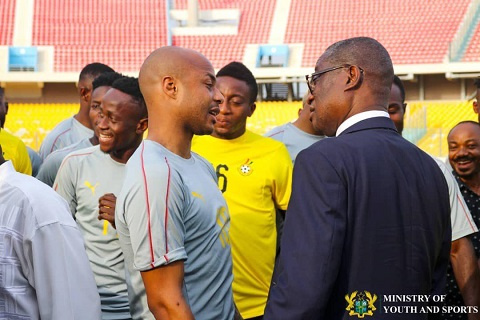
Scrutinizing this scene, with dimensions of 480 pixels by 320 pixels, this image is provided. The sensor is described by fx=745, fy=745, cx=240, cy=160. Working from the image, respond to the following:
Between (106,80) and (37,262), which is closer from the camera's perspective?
(37,262)

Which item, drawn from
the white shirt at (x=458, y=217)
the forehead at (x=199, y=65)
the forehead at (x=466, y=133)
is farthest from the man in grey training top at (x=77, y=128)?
the forehead at (x=199, y=65)

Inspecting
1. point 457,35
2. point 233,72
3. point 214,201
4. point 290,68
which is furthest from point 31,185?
point 457,35

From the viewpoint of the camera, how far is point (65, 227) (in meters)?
2.41

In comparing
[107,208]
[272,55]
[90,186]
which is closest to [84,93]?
[90,186]

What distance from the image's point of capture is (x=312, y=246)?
8.23 feet

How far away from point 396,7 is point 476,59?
669cm

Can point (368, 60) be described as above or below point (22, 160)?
above

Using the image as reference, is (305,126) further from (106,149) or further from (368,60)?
(368,60)

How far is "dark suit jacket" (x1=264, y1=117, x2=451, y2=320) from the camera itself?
2.51 m

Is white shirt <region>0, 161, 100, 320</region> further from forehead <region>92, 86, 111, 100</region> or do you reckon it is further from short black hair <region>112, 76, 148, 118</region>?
forehead <region>92, 86, 111, 100</region>

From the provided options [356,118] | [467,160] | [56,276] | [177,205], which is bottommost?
[467,160]

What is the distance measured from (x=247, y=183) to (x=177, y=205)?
1.97 metres

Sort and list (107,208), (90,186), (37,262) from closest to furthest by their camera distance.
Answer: (37,262)
(107,208)
(90,186)

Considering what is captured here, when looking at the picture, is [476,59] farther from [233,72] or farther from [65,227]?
[65,227]
